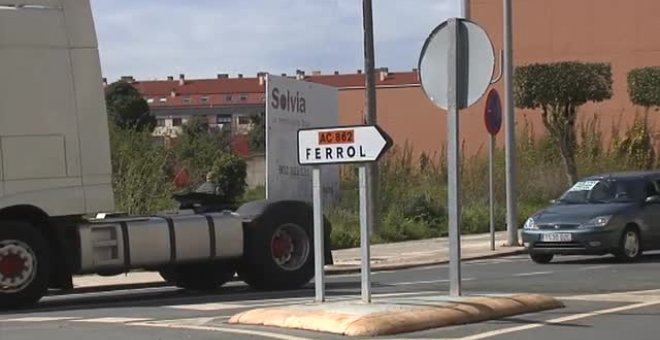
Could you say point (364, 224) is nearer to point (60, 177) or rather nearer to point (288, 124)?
point (60, 177)

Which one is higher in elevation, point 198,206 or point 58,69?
point 58,69

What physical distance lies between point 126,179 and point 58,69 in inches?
373

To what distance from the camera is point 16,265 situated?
14516mm

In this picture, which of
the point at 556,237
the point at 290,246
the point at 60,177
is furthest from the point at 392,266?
the point at 60,177

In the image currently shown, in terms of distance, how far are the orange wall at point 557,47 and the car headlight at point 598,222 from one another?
25849 millimetres

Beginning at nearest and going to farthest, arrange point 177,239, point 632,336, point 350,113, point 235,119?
point 632,336 < point 177,239 < point 350,113 < point 235,119

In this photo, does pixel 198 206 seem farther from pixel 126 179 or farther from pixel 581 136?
pixel 581 136

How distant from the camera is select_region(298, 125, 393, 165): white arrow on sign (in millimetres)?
11750

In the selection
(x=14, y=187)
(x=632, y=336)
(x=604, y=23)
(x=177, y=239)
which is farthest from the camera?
(x=604, y=23)

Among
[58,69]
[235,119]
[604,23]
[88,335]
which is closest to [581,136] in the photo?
[604,23]

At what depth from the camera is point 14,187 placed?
1453cm

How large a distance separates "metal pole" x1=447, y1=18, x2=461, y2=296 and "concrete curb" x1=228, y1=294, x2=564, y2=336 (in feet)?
1.40

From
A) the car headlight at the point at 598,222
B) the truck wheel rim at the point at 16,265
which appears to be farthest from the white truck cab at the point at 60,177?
the car headlight at the point at 598,222

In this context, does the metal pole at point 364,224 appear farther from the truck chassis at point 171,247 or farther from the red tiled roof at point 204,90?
the red tiled roof at point 204,90
